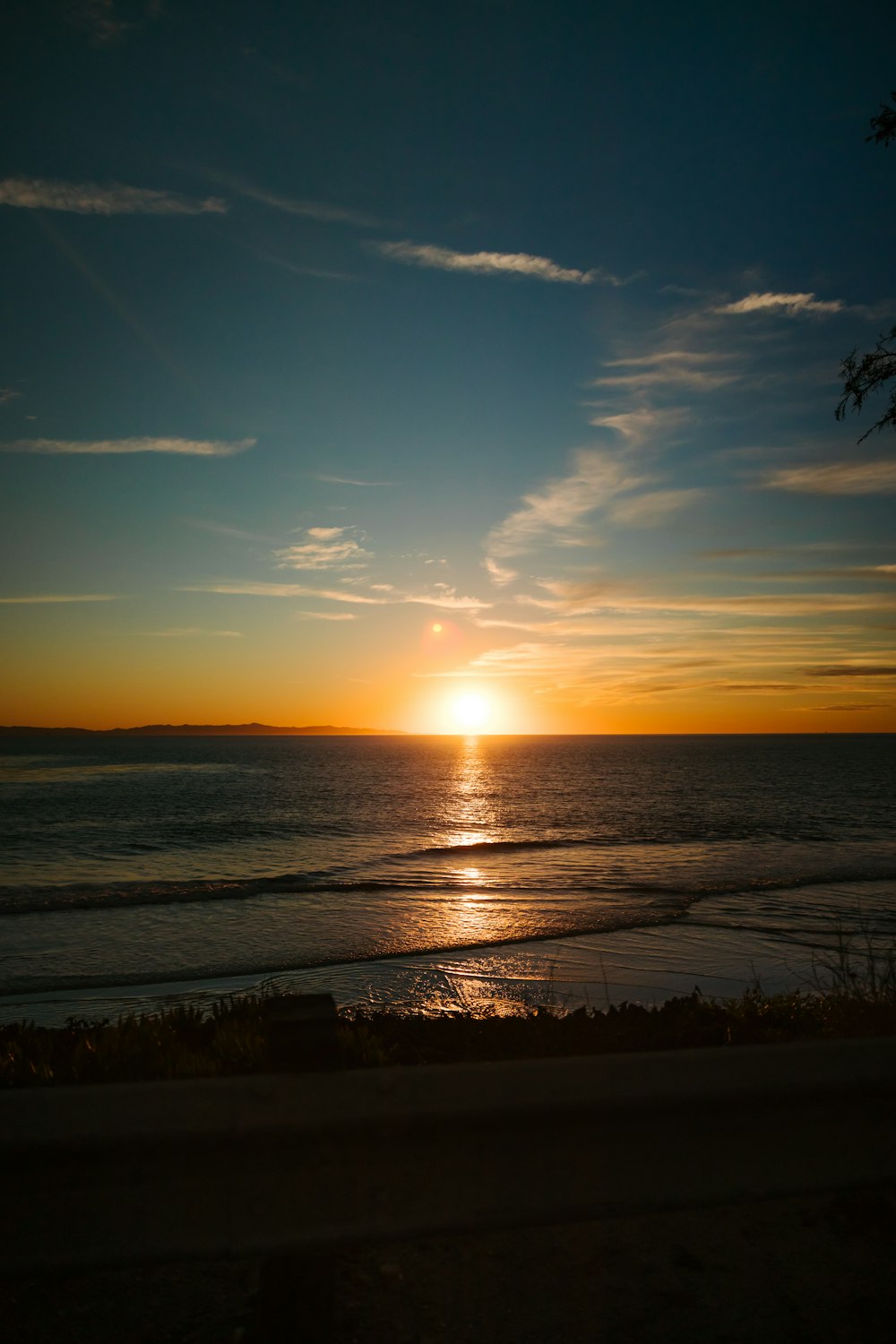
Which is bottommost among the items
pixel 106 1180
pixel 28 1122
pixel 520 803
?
pixel 520 803

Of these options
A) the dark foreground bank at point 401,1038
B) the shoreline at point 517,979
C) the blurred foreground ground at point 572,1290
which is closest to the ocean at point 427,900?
the shoreline at point 517,979

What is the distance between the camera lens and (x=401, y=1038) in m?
4.66

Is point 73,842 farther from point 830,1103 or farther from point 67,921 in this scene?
point 830,1103

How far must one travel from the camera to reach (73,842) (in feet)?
104

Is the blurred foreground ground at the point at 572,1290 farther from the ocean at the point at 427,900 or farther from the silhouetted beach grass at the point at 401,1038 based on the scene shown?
the ocean at the point at 427,900

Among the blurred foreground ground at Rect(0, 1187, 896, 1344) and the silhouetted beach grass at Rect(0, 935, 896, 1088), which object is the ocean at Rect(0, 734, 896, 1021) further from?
the blurred foreground ground at Rect(0, 1187, 896, 1344)

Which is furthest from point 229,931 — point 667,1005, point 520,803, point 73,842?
point 520,803

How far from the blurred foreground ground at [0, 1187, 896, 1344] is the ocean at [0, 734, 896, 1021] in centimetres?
667

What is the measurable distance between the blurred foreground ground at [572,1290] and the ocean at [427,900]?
667cm

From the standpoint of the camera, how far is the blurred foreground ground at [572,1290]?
2.32m

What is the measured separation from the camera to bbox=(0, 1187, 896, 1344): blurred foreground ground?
2.32m

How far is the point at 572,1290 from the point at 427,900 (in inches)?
706

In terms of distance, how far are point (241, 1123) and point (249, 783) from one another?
7471 centimetres

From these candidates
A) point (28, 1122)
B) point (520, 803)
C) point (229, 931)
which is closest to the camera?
point (28, 1122)
